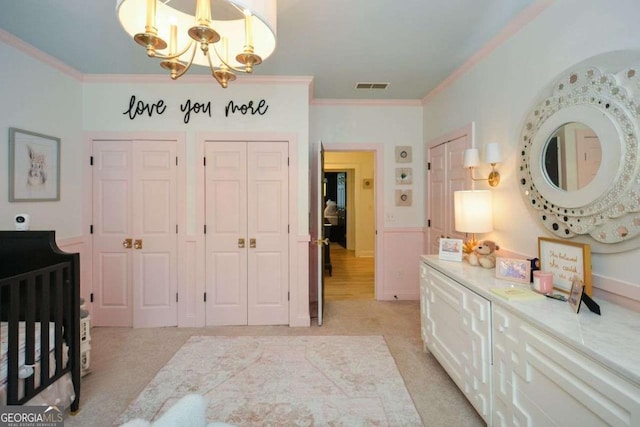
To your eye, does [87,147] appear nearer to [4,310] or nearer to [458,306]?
[4,310]

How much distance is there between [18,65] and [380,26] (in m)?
2.97

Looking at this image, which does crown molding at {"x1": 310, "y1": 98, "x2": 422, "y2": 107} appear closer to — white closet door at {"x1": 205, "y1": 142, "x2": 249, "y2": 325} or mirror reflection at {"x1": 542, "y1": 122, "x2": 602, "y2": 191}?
white closet door at {"x1": 205, "y1": 142, "x2": 249, "y2": 325}

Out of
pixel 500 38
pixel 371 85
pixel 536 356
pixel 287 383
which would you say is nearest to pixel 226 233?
pixel 287 383

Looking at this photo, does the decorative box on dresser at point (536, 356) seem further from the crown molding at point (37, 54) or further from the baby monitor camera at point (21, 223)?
the crown molding at point (37, 54)

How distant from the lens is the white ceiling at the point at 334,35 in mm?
1939

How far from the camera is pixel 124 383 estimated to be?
2082 millimetres

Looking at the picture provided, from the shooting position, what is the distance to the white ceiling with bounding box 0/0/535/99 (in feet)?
6.36

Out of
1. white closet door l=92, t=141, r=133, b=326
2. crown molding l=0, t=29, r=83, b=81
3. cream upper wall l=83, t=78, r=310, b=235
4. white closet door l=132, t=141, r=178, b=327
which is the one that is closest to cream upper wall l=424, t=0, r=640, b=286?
cream upper wall l=83, t=78, r=310, b=235

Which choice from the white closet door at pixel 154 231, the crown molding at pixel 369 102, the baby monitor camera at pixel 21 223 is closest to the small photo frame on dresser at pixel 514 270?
the crown molding at pixel 369 102

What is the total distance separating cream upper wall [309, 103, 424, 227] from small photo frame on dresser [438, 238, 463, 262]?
152cm

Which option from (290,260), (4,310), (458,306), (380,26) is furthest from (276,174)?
(4,310)

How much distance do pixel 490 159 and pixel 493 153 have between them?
0.16ft

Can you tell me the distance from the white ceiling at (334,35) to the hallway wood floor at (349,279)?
283cm

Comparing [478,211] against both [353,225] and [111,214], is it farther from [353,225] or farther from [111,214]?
[353,225]
